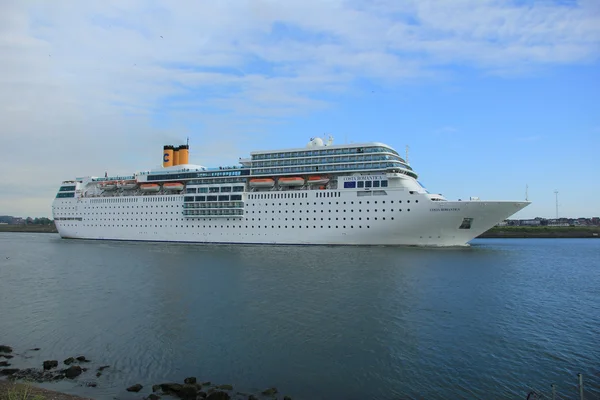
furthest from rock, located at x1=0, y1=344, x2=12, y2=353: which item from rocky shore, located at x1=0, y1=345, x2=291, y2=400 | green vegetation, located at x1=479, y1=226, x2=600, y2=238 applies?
green vegetation, located at x1=479, y1=226, x2=600, y2=238

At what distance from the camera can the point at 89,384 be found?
9391 millimetres

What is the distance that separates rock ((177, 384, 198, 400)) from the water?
3.46 feet

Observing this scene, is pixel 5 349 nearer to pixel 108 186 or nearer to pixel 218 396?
pixel 218 396

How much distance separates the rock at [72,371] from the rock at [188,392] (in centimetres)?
301

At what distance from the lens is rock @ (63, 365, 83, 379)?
→ 983 centimetres

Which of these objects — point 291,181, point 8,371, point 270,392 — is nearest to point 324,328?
point 270,392

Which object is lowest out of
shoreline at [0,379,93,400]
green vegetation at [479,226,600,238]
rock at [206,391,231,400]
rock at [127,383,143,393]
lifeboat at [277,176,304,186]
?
rock at [127,383,143,393]

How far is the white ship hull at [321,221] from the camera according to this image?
3519cm

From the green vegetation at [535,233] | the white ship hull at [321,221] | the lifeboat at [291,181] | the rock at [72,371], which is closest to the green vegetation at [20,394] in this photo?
the rock at [72,371]

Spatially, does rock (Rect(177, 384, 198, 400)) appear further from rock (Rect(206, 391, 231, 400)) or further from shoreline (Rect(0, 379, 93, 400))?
shoreline (Rect(0, 379, 93, 400))

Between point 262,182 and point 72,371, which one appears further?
point 262,182

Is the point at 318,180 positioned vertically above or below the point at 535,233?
above

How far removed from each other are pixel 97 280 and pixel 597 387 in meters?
23.2

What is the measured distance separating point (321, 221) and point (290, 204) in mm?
4040
